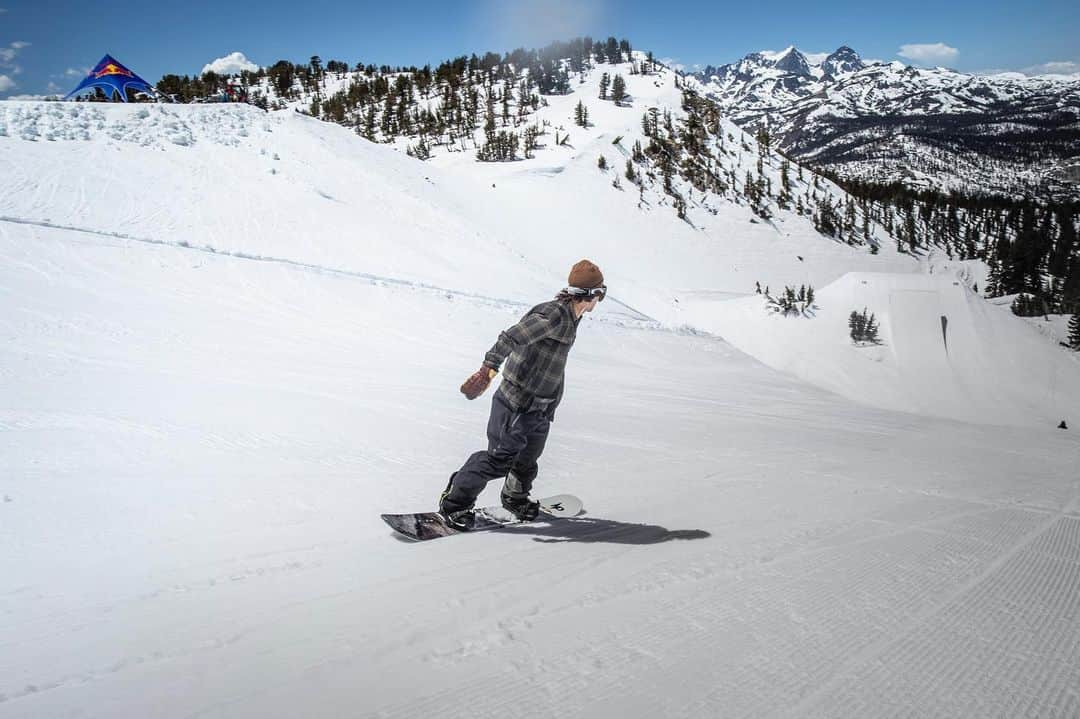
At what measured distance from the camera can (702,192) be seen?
128ft

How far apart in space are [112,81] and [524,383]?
111 feet

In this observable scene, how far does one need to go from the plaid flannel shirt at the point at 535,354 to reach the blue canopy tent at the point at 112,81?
32614 millimetres

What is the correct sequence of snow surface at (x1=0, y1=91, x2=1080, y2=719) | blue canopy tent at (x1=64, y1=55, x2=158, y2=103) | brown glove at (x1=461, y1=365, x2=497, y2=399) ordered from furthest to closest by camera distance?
blue canopy tent at (x1=64, y1=55, x2=158, y2=103) < brown glove at (x1=461, y1=365, x2=497, y2=399) < snow surface at (x1=0, y1=91, x2=1080, y2=719)

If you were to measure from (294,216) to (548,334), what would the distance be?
48.9ft

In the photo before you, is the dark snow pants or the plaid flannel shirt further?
the dark snow pants

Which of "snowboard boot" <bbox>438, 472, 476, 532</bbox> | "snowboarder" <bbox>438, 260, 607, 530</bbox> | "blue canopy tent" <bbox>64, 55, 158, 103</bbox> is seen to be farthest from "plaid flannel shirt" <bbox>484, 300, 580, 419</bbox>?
"blue canopy tent" <bbox>64, 55, 158, 103</bbox>

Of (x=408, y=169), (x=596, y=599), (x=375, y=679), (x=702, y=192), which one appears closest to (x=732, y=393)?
(x=596, y=599)

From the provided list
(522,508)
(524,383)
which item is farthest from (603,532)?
(524,383)

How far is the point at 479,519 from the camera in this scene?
369 centimetres

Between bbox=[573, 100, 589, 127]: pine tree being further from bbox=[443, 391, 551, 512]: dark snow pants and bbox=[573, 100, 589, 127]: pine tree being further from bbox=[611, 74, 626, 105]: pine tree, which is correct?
bbox=[443, 391, 551, 512]: dark snow pants

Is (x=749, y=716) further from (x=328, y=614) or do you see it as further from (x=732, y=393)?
(x=732, y=393)

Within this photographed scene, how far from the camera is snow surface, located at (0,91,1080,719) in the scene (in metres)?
1.74

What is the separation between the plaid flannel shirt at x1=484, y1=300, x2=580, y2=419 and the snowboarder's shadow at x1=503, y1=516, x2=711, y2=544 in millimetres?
807

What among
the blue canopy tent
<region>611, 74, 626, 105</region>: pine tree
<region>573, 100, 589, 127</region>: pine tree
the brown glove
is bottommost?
the brown glove
